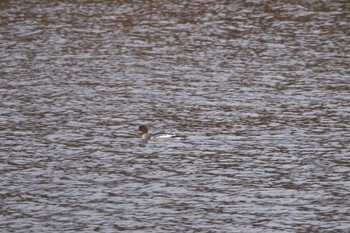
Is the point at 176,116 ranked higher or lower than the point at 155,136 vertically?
lower

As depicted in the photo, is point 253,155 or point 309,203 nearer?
point 309,203

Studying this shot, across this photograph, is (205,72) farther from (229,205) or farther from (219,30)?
(229,205)

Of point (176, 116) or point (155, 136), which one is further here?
point (176, 116)

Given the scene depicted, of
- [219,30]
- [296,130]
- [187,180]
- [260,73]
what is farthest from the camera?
[219,30]

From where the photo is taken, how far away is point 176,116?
35.0m

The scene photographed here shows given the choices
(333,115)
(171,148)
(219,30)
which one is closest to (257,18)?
(219,30)

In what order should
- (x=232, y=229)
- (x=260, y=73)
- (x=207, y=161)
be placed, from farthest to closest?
(x=260, y=73) → (x=207, y=161) → (x=232, y=229)

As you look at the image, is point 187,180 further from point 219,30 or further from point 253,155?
point 219,30

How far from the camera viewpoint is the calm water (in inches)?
981

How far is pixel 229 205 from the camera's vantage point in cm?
2516

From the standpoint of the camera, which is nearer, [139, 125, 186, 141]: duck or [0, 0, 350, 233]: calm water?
[0, 0, 350, 233]: calm water

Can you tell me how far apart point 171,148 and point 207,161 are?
216cm

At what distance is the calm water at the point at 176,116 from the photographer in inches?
981

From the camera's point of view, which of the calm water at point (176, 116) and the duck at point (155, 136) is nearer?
the calm water at point (176, 116)
